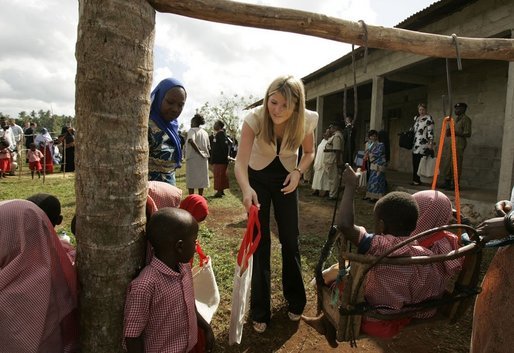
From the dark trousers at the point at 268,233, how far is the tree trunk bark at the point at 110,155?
1.15 metres

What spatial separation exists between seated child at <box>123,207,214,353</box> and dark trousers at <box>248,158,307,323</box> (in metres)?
1.03

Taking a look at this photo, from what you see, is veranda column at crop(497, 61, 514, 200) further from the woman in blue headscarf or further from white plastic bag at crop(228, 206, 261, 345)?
the woman in blue headscarf

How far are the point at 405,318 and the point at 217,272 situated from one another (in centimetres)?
236

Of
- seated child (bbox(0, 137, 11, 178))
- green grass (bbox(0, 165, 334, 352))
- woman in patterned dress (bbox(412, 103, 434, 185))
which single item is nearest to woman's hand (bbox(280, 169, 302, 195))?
green grass (bbox(0, 165, 334, 352))

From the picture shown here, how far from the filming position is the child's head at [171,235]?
4.94ft

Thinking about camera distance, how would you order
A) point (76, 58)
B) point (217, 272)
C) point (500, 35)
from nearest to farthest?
point (76, 58) < point (217, 272) < point (500, 35)

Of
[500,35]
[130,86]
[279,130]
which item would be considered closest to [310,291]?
[279,130]

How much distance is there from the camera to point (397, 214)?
1.65 metres

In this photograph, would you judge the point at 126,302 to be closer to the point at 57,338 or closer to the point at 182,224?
the point at 57,338

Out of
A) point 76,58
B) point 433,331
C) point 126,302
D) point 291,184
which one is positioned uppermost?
point 76,58

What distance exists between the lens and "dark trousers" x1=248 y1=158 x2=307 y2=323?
254cm

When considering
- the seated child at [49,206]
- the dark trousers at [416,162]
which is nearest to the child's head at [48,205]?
the seated child at [49,206]

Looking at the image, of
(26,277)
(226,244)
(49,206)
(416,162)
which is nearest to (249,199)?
(49,206)

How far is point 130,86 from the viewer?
4.61 feet
